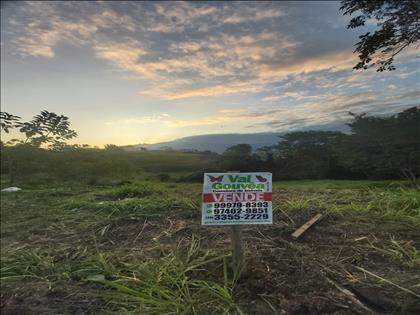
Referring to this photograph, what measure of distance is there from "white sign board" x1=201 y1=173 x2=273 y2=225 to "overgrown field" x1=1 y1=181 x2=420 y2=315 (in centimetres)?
47

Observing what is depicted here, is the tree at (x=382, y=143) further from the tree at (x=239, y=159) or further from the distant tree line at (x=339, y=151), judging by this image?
the tree at (x=239, y=159)

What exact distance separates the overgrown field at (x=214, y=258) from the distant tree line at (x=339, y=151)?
1.30 ft

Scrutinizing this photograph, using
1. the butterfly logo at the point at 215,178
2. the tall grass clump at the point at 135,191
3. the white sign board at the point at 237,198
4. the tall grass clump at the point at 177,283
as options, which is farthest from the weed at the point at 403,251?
the tall grass clump at the point at 135,191

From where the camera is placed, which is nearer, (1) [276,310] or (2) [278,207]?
(1) [276,310]

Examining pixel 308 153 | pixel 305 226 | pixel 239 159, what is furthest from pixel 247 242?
pixel 308 153

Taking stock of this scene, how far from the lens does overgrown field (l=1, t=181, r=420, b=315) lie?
119 inches

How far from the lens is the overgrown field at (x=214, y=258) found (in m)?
3.01

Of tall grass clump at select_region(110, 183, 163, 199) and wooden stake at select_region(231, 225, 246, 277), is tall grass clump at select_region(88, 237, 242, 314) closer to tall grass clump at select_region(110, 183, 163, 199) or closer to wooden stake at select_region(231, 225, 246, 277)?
wooden stake at select_region(231, 225, 246, 277)

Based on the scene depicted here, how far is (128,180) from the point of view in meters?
6.79

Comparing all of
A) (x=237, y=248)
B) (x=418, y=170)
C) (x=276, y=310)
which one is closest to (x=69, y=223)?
(x=237, y=248)

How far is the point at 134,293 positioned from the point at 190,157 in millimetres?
1432

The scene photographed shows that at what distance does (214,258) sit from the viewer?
3607mm

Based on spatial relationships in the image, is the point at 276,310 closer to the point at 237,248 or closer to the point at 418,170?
the point at 237,248

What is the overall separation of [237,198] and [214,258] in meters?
0.68
